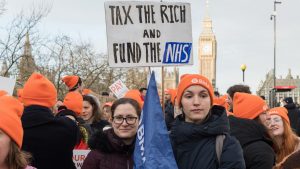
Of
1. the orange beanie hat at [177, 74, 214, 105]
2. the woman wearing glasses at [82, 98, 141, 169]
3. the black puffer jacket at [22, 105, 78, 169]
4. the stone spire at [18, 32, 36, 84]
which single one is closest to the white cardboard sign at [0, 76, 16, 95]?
the black puffer jacket at [22, 105, 78, 169]

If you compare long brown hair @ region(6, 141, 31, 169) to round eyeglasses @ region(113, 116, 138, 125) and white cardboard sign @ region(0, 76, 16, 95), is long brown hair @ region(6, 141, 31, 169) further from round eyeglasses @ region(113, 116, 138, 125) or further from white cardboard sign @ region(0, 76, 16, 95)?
white cardboard sign @ region(0, 76, 16, 95)

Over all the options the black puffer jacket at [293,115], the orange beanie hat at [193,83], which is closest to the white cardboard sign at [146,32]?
the orange beanie hat at [193,83]

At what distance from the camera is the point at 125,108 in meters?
A: 3.92

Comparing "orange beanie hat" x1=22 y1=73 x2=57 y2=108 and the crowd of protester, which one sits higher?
"orange beanie hat" x1=22 y1=73 x2=57 y2=108

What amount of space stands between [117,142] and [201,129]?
704 mm

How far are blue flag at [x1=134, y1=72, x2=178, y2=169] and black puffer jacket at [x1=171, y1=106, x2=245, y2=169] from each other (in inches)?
8.7

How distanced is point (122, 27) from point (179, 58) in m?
0.78

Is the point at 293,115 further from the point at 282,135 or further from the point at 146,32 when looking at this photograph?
the point at 146,32

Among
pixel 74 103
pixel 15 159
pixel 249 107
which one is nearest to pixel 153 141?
pixel 15 159

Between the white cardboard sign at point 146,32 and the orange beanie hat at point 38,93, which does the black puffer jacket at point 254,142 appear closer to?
the white cardboard sign at point 146,32

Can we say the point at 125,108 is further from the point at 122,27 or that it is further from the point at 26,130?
the point at 122,27

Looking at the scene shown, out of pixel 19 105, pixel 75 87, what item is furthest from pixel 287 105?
pixel 19 105

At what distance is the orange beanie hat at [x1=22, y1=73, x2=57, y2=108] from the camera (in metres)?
4.29

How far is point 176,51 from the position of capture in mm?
5352
